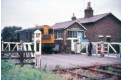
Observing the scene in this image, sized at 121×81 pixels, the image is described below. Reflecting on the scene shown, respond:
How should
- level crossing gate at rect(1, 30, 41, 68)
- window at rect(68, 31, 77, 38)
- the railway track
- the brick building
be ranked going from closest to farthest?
the railway track < level crossing gate at rect(1, 30, 41, 68) < window at rect(68, 31, 77, 38) < the brick building

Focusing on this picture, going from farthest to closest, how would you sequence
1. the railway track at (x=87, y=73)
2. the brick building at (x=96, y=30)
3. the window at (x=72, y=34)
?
the brick building at (x=96, y=30) < the window at (x=72, y=34) < the railway track at (x=87, y=73)

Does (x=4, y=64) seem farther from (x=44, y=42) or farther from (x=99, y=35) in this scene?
(x=99, y=35)

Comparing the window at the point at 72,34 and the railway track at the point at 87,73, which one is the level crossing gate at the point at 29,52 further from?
the window at the point at 72,34

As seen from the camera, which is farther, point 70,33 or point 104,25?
point 104,25

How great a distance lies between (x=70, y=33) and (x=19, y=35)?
825cm

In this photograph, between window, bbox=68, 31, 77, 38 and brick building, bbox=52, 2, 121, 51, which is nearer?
window, bbox=68, 31, 77, 38

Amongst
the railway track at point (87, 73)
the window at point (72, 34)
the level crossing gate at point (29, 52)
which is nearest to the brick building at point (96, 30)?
the window at point (72, 34)

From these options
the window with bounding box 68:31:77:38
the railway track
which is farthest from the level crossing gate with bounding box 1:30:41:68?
the window with bounding box 68:31:77:38

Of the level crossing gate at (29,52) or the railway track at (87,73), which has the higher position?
the level crossing gate at (29,52)

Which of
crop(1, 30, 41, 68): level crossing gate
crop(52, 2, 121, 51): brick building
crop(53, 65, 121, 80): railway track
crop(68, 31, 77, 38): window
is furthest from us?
crop(52, 2, 121, 51): brick building

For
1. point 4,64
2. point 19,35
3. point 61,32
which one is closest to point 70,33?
point 61,32

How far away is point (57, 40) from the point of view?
21.3 meters

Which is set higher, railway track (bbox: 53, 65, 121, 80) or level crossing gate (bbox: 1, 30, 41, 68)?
level crossing gate (bbox: 1, 30, 41, 68)

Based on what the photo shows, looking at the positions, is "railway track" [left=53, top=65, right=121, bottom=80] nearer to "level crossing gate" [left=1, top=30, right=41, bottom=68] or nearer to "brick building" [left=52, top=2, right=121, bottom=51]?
"level crossing gate" [left=1, top=30, right=41, bottom=68]
